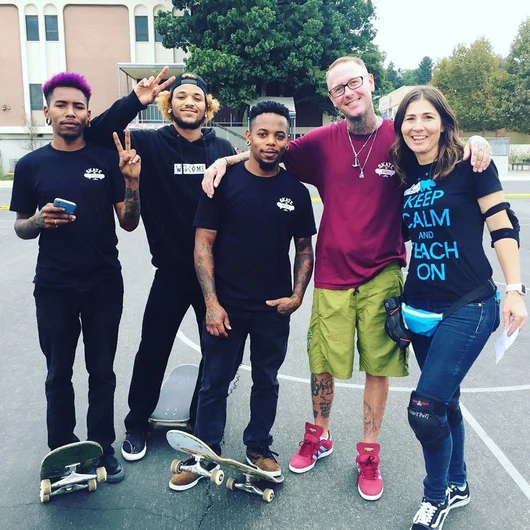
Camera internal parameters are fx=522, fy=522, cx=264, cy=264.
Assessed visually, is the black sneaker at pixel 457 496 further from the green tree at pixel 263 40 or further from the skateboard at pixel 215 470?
the green tree at pixel 263 40

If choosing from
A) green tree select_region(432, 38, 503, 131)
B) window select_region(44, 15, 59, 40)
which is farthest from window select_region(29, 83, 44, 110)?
green tree select_region(432, 38, 503, 131)

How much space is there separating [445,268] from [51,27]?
42.2 meters

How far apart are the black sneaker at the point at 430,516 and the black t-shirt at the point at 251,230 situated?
4.52 ft

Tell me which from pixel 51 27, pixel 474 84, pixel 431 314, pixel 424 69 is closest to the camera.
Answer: pixel 431 314

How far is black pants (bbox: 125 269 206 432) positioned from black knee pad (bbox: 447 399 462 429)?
164 centimetres

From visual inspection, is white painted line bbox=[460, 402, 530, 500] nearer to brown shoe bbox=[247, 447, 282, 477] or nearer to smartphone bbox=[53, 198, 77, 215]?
brown shoe bbox=[247, 447, 282, 477]

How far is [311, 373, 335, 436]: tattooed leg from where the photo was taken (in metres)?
3.46

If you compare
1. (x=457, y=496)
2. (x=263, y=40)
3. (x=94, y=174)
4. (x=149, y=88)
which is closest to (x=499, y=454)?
(x=457, y=496)

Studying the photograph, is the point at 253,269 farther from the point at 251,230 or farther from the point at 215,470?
the point at 215,470

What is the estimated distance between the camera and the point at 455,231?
268 centimetres

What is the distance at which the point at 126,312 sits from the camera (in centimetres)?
662

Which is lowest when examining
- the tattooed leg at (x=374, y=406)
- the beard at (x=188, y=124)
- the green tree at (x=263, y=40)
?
the tattooed leg at (x=374, y=406)

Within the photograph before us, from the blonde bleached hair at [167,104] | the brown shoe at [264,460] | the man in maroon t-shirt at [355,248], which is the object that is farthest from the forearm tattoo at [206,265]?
the brown shoe at [264,460]

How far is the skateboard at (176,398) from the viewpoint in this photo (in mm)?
3797
